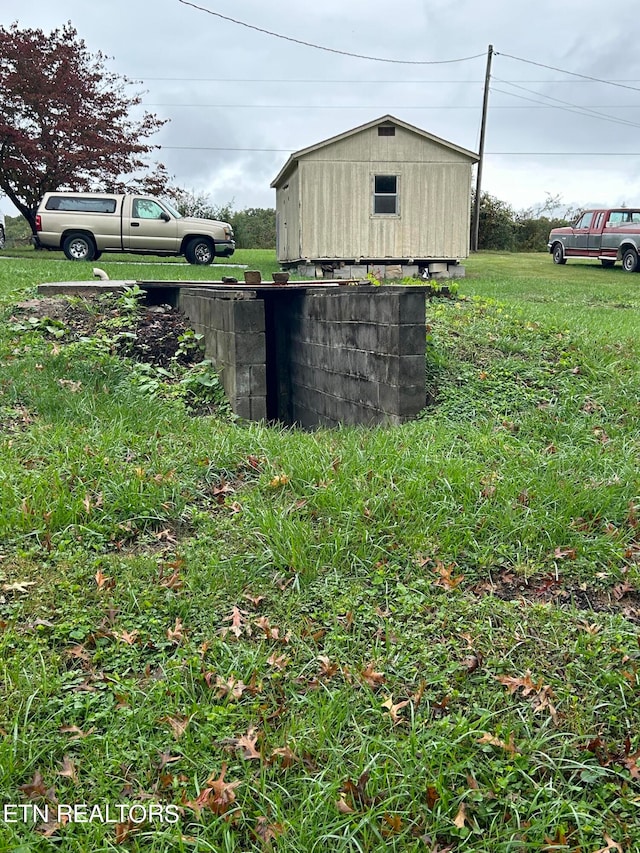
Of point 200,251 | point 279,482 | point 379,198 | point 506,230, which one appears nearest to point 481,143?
point 506,230

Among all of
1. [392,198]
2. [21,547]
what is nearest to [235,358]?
[21,547]

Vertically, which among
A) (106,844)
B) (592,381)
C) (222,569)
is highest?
(592,381)

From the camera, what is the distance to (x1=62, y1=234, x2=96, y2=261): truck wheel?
19.6m

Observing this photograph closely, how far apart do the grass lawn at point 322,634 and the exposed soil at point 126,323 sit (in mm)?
2331

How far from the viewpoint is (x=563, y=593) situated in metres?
3.65

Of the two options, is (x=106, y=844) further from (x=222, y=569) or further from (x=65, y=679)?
(x=222, y=569)

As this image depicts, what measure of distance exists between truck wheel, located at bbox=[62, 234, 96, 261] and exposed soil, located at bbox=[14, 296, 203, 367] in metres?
11.0

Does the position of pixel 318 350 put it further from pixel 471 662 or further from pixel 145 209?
pixel 145 209

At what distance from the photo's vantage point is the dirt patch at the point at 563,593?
3576mm

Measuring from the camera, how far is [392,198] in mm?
18781

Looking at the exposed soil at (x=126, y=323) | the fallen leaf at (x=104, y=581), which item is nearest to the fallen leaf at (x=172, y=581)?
the fallen leaf at (x=104, y=581)

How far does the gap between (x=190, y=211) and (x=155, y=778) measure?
34665 mm

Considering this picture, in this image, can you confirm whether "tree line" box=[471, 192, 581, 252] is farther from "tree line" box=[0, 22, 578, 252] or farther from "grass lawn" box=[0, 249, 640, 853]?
"grass lawn" box=[0, 249, 640, 853]

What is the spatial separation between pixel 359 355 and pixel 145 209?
1471 cm
